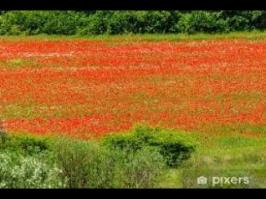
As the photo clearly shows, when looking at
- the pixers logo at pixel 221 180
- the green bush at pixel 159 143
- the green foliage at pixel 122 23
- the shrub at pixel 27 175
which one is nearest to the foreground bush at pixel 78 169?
the shrub at pixel 27 175

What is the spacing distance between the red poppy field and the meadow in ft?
0.07

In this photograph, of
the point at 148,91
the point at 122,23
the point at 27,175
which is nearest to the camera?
the point at 27,175

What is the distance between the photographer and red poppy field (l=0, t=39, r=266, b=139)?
12.7 meters

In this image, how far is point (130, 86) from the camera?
1694 centimetres

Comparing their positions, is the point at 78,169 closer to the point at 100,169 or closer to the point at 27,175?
the point at 100,169

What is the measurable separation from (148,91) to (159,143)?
7.37 m

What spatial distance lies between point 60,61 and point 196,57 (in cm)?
355

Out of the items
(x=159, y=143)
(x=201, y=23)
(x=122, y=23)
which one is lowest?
(x=201, y=23)

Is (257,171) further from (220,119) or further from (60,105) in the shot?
(60,105)

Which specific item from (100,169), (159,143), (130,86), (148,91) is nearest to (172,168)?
(159,143)

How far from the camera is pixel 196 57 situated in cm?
2066

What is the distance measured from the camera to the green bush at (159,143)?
28.5 feet

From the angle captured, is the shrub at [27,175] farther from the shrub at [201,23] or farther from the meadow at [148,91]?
the shrub at [201,23]
